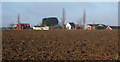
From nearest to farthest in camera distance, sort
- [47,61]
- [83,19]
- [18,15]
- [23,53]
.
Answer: [47,61], [23,53], [18,15], [83,19]

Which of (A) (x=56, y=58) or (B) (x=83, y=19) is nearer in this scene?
(A) (x=56, y=58)

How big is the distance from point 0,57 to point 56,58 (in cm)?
278

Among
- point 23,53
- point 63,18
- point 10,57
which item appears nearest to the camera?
point 10,57

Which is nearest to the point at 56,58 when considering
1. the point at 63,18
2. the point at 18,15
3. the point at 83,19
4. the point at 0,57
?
the point at 0,57

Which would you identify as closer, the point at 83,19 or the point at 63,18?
the point at 63,18

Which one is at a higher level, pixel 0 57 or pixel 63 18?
pixel 63 18

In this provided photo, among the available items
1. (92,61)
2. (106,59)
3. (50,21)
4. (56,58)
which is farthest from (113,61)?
(50,21)

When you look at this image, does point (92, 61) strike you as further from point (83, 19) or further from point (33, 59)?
point (83, 19)

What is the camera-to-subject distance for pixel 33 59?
7516mm

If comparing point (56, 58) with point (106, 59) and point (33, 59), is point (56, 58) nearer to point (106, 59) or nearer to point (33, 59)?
point (33, 59)

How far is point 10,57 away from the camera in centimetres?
775

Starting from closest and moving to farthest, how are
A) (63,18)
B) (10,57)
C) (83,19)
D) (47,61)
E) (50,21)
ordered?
(47,61), (10,57), (63,18), (83,19), (50,21)

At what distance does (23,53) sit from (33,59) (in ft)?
4.36

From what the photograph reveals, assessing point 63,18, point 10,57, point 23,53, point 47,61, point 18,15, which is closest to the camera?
point 47,61
